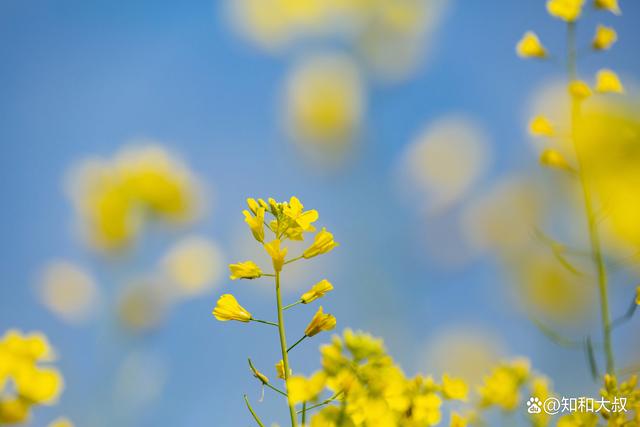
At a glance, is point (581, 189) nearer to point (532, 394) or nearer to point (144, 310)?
point (532, 394)

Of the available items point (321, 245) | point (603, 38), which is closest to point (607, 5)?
point (603, 38)

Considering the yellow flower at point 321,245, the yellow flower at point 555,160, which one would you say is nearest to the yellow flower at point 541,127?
the yellow flower at point 555,160

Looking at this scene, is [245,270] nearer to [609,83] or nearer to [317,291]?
[317,291]

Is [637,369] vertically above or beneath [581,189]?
beneath

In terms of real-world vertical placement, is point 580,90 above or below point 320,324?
above

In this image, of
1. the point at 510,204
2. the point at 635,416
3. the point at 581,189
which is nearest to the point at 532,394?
the point at 635,416

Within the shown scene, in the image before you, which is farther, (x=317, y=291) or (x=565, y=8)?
(x=565, y=8)
